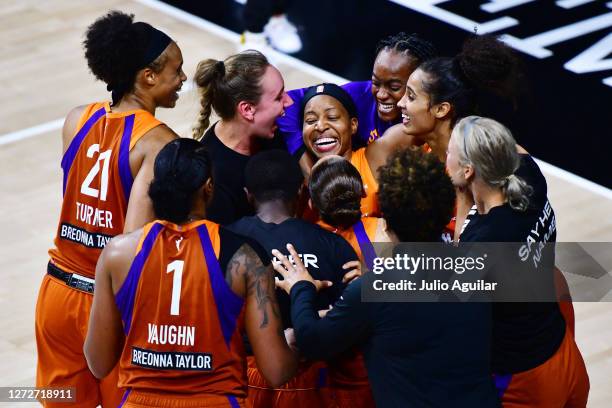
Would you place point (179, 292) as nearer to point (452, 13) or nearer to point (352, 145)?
point (352, 145)

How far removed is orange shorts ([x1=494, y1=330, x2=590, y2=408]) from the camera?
4.64 meters

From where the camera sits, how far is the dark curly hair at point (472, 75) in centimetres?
520

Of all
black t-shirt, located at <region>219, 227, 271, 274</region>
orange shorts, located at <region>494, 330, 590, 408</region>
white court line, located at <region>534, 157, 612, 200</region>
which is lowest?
orange shorts, located at <region>494, 330, 590, 408</region>

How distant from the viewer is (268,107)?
546cm

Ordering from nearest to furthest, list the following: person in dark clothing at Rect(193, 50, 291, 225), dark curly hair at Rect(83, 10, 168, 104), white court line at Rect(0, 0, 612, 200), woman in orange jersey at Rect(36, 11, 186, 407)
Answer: woman in orange jersey at Rect(36, 11, 186, 407) < dark curly hair at Rect(83, 10, 168, 104) < person in dark clothing at Rect(193, 50, 291, 225) < white court line at Rect(0, 0, 612, 200)

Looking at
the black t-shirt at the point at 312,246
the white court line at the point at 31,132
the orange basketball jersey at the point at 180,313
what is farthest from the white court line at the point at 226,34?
the orange basketball jersey at the point at 180,313

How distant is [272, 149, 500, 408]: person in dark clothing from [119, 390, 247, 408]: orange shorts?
33 cm

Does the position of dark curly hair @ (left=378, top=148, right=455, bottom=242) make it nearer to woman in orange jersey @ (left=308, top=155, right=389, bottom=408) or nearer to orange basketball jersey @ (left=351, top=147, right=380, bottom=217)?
woman in orange jersey @ (left=308, top=155, right=389, bottom=408)

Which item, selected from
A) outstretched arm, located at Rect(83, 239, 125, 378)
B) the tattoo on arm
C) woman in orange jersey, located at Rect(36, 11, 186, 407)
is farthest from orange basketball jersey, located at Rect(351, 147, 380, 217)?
outstretched arm, located at Rect(83, 239, 125, 378)

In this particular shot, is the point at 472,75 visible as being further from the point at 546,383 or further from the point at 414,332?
the point at 414,332

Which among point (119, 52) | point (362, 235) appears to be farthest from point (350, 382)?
point (119, 52)

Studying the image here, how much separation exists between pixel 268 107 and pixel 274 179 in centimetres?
86

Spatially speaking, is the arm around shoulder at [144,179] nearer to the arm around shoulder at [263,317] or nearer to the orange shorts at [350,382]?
the arm around shoulder at [263,317]

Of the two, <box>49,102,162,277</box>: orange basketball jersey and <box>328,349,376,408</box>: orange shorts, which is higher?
<box>49,102,162,277</box>: orange basketball jersey
